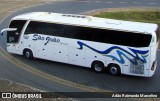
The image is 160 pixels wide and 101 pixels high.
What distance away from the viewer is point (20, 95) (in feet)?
60.5

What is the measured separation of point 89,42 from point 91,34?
509mm

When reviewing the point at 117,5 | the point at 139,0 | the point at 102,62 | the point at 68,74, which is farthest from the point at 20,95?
the point at 139,0

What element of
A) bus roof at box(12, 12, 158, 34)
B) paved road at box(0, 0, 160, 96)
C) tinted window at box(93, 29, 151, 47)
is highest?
bus roof at box(12, 12, 158, 34)

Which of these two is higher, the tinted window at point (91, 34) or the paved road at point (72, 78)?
the tinted window at point (91, 34)

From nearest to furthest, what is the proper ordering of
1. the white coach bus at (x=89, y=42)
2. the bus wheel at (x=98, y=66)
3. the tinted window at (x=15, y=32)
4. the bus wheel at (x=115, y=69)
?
the white coach bus at (x=89, y=42), the bus wheel at (x=115, y=69), the bus wheel at (x=98, y=66), the tinted window at (x=15, y=32)

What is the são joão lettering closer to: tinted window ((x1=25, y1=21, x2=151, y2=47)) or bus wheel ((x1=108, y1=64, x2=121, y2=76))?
tinted window ((x1=25, y1=21, x2=151, y2=47))

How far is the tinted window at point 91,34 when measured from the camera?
2159 cm

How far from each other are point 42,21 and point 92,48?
3934mm

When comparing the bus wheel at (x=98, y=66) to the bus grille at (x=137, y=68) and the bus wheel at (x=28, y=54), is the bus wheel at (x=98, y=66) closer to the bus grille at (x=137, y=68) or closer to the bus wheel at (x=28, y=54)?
the bus grille at (x=137, y=68)

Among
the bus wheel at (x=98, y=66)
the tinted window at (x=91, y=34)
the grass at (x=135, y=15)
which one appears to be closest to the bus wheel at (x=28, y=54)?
the tinted window at (x=91, y=34)

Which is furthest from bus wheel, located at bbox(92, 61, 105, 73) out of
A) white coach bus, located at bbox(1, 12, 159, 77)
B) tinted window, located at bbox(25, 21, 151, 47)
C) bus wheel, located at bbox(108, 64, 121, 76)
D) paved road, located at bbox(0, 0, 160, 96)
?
tinted window, located at bbox(25, 21, 151, 47)

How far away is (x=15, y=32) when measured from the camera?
83.2ft

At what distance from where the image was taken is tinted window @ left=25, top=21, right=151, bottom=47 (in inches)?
850

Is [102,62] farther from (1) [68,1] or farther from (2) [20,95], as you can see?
(1) [68,1]
